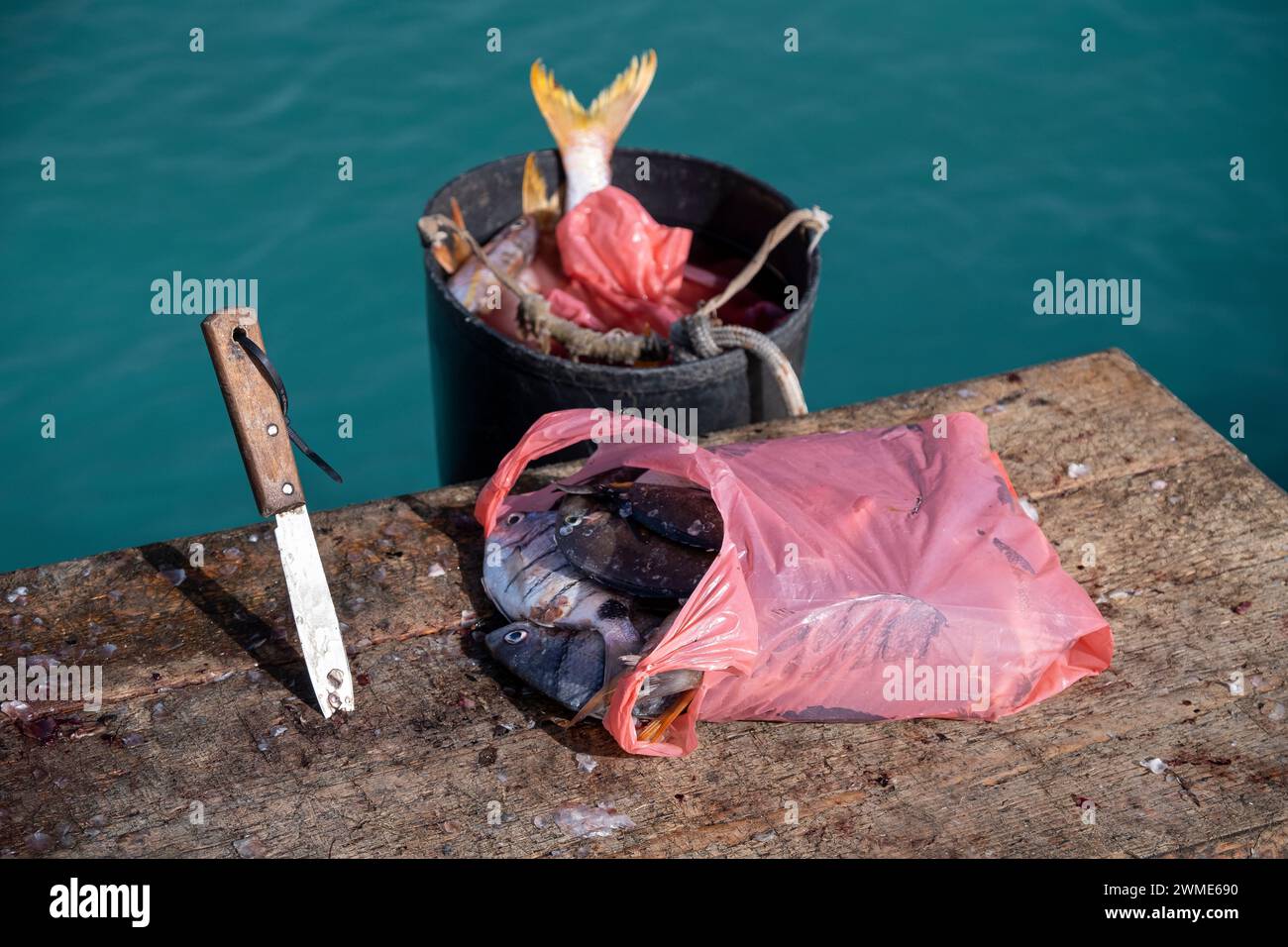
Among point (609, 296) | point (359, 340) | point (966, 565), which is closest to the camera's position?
→ point (966, 565)

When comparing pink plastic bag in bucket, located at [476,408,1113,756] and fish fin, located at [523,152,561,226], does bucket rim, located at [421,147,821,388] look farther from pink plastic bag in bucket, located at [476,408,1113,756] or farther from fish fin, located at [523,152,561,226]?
pink plastic bag in bucket, located at [476,408,1113,756]

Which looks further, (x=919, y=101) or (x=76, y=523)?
(x=919, y=101)

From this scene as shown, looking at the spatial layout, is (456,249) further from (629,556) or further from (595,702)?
(595,702)

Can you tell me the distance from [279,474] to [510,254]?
5.13ft

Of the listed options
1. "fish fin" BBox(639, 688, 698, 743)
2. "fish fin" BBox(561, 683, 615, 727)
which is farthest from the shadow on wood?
"fish fin" BBox(639, 688, 698, 743)

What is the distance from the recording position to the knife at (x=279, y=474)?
182cm

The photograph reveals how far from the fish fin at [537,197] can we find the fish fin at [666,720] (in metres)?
1.83

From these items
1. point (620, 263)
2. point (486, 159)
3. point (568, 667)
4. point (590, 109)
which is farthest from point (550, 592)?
point (486, 159)

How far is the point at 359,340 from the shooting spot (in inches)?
221

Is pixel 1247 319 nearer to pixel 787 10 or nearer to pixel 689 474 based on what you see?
pixel 787 10
